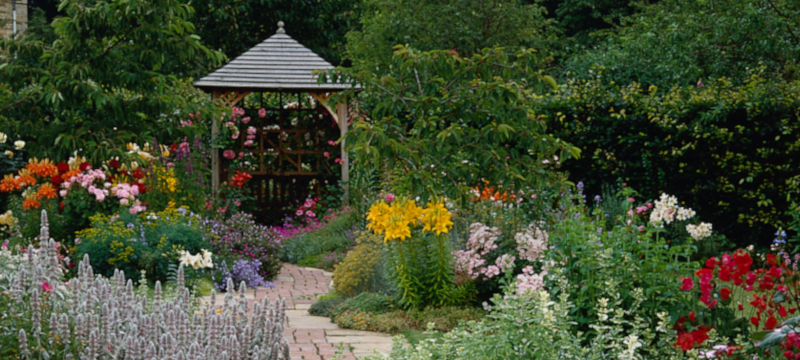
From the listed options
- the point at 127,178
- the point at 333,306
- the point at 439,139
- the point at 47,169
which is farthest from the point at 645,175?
the point at 47,169

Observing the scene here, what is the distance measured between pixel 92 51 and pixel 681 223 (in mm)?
6161

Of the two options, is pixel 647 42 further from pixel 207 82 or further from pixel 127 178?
pixel 127 178

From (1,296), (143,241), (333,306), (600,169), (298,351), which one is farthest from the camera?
(600,169)

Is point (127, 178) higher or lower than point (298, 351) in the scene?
higher

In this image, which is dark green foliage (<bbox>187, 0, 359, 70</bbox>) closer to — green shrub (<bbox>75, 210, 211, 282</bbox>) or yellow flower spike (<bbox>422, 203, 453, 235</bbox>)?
green shrub (<bbox>75, 210, 211, 282</bbox>)

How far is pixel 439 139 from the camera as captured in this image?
5.89 m

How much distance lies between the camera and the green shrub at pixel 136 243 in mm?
6688

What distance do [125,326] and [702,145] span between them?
21.2ft

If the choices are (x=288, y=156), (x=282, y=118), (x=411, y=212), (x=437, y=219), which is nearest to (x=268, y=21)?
(x=282, y=118)

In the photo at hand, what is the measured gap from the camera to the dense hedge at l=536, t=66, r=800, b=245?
7.45 metres

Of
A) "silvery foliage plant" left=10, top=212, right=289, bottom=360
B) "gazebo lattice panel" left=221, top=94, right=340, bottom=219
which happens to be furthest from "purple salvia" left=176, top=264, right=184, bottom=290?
"gazebo lattice panel" left=221, top=94, right=340, bottom=219

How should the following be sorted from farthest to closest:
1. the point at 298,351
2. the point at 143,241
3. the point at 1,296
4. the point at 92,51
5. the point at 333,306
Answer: the point at 92,51
the point at 143,241
the point at 333,306
the point at 298,351
the point at 1,296

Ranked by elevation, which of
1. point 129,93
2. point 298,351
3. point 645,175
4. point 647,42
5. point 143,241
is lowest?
point 298,351

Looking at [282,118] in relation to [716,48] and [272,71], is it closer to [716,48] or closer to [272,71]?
[272,71]
